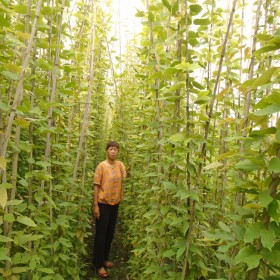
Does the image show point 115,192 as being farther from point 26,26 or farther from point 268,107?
point 268,107

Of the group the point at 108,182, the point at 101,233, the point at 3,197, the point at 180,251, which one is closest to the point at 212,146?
the point at 180,251

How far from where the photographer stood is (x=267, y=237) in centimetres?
98

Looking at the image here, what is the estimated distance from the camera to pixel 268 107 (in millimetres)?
925

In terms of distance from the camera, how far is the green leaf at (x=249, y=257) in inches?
39.0

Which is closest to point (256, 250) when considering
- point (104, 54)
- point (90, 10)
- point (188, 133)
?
point (188, 133)

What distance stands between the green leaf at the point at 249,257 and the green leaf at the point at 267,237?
8 cm

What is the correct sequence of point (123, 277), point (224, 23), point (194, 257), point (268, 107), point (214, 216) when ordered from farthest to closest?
1. point (123, 277)
2. point (214, 216)
3. point (224, 23)
4. point (194, 257)
5. point (268, 107)

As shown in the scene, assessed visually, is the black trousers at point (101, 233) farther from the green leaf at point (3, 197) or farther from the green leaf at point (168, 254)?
the green leaf at point (3, 197)

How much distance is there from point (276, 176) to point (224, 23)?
1.49 meters

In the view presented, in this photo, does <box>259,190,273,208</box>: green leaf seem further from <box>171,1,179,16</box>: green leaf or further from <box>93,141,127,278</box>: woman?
<box>93,141,127,278</box>: woman

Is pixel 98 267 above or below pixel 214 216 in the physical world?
below

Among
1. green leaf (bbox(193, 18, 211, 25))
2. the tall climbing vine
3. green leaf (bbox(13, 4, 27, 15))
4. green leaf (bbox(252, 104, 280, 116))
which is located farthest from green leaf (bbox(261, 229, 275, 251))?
green leaf (bbox(13, 4, 27, 15))

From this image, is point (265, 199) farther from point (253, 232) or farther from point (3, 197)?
point (3, 197)

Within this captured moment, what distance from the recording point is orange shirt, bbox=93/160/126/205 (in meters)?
3.58
